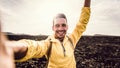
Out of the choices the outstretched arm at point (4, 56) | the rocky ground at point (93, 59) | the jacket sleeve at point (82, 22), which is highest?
the outstretched arm at point (4, 56)

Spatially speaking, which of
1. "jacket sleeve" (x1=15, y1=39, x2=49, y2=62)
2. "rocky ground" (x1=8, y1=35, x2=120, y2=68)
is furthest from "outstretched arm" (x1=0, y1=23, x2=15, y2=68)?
"rocky ground" (x1=8, y1=35, x2=120, y2=68)

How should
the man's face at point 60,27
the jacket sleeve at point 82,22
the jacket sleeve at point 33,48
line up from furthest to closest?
the jacket sleeve at point 82,22, the man's face at point 60,27, the jacket sleeve at point 33,48

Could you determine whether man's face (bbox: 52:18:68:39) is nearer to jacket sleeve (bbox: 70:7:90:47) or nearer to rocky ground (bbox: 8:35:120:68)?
jacket sleeve (bbox: 70:7:90:47)

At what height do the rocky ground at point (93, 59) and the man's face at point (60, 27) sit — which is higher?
the man's face at point (60, 27)

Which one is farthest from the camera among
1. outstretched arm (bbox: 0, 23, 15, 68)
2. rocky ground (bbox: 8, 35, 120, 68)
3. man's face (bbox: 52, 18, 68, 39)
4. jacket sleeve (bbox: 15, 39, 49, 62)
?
rocky ground (bbox: 8, 35, 120, 68)

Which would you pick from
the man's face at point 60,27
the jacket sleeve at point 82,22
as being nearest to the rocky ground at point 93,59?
the jacket sleeve at point 82,22

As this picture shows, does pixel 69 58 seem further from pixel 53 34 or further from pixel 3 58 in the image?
pixel 3 58

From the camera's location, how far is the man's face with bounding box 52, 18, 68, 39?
307cm

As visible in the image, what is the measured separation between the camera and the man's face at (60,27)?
10.1ft

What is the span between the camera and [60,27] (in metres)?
3.06

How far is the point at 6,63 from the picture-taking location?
536 millimetres

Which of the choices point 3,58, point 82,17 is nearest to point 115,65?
point 82,17

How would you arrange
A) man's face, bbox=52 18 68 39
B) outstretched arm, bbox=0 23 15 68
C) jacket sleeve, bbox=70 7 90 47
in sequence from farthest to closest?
jacket sleeve, bbox=70 7 90 47, man's face, bbox=52 18 68 39, outstretched arm, bbox=0 23 15 68

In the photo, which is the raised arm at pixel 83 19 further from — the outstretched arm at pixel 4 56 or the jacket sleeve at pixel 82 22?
the outstretched arm at pixel 4 56
